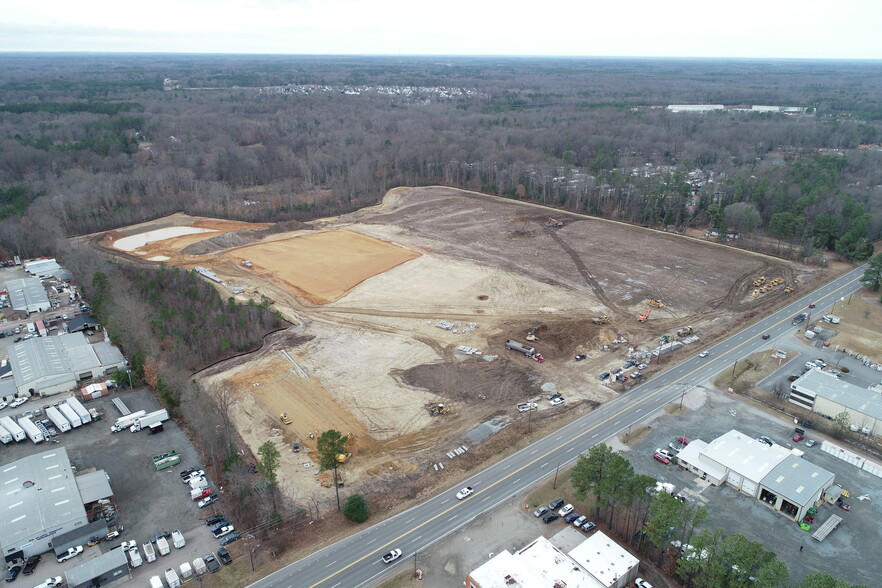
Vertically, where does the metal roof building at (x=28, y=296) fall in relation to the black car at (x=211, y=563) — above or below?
above

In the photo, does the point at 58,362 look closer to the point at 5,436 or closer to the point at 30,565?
the point at 5,436

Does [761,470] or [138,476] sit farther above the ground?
[761,470]

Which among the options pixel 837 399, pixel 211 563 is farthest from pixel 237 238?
pixel 837 399

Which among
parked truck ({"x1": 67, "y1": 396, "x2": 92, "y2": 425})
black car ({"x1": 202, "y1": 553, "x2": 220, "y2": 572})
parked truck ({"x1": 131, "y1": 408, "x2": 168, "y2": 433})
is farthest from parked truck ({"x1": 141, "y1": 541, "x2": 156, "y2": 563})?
parked truck ({"x1": 67, "y1": 396, "x2": 92, "y2": 425})

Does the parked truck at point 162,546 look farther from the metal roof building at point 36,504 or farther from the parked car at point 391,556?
the parked car at point 391,556

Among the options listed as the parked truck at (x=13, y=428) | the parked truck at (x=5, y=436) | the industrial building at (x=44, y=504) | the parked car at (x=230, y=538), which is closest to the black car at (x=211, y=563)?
the parked car at (x=230, y=538)

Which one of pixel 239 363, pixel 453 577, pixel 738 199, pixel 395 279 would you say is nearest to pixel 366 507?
pixel 453 577

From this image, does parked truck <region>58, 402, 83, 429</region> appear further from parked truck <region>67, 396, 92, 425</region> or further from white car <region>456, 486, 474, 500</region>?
white car <region>456, 486, 474, 500</region>
